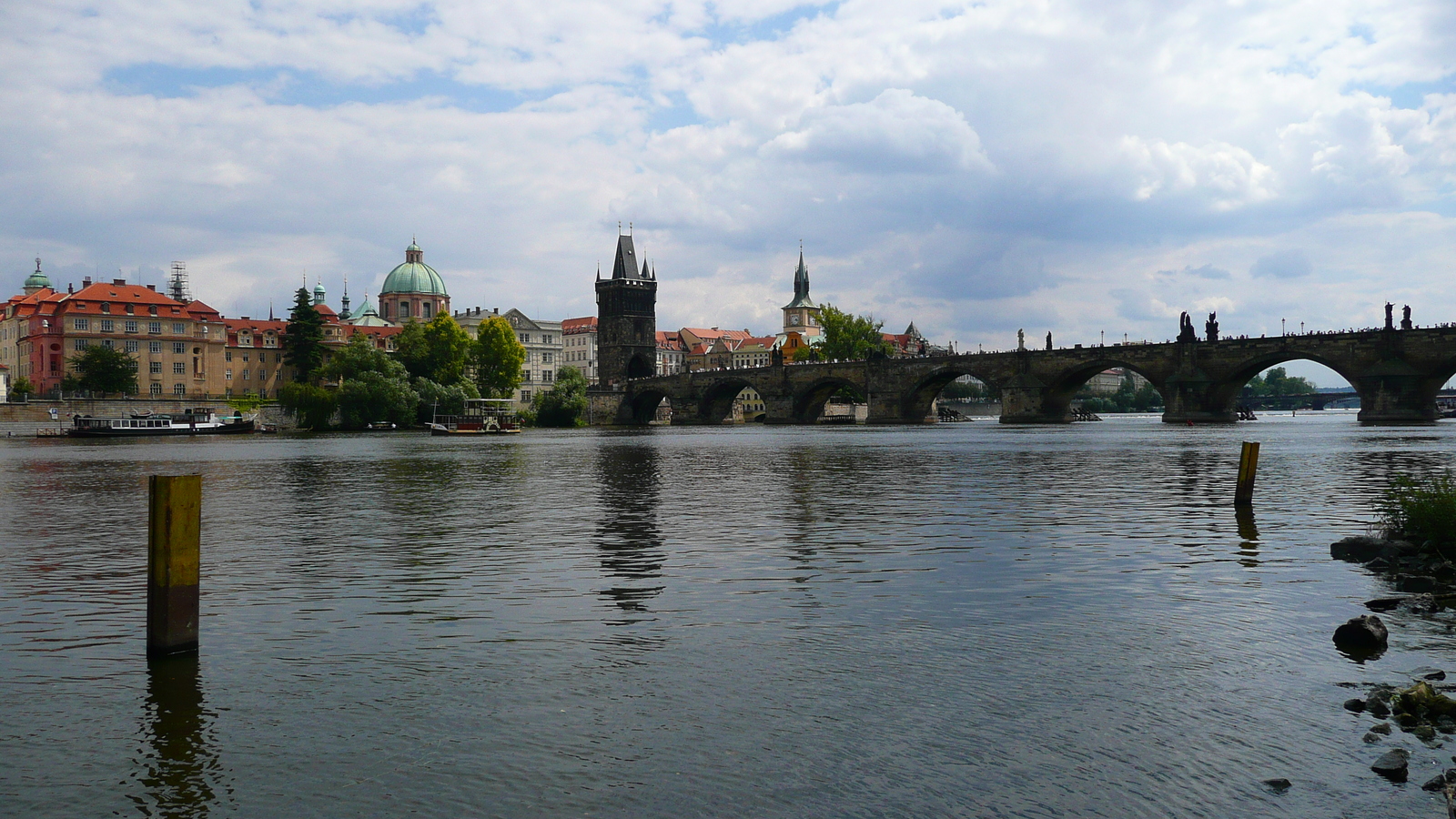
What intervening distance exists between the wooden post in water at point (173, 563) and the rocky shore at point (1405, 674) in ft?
29.5

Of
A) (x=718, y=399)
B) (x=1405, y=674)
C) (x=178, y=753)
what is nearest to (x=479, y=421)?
(x=718, y=399)

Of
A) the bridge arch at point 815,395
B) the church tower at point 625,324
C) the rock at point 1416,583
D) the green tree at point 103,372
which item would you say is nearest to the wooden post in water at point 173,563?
the rock at point 1416,583

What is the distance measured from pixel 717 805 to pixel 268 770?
9.54 ft

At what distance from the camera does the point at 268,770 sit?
7188mm

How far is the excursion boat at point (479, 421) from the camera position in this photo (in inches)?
3834

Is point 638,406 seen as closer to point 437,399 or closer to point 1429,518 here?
point 437,399

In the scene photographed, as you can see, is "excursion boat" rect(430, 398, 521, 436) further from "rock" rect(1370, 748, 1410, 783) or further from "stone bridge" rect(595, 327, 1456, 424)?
"rock" rect(1370, 748, 1410, 783)

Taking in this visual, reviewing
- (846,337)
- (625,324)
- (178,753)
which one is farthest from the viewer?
(625,324)

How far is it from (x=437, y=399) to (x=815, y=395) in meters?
46.3

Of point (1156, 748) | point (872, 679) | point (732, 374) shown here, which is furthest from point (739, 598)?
point (732, 374)

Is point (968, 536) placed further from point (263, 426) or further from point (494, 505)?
point (263, 426)

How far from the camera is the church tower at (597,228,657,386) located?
591 feet

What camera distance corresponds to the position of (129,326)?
123 m

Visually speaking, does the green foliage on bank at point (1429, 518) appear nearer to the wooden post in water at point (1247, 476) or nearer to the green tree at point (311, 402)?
the wooden post in water at point (1247, 476)
